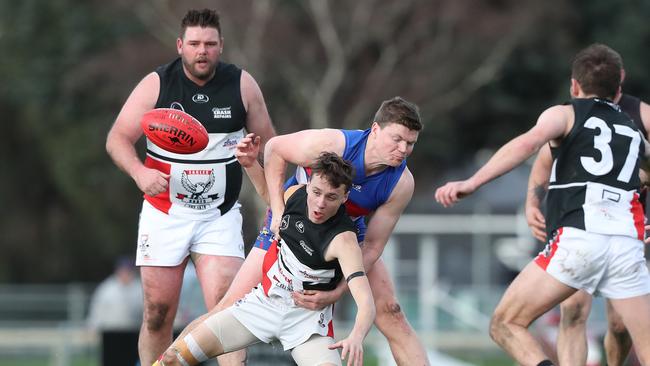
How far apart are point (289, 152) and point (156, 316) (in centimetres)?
165

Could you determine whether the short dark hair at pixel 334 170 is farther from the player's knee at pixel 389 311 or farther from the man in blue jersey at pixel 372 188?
the player's knee at pixel 389 311

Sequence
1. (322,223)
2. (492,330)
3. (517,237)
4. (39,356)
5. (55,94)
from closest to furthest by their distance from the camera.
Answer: (322,223), (492,330), (39,356), (517,237), (55,94)

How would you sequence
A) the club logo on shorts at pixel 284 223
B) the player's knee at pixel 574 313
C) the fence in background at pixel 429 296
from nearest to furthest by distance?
the club logo on shorts at pixel 284 223 → the player's knee at pixel 574 313 → the fence in background at pixel 429 296

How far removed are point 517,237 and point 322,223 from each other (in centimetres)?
2023

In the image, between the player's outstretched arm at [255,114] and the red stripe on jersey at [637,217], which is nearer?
the red stripe on jersey at [637,217]

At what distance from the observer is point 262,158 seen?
28.7 ft

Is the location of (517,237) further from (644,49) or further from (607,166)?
(607,166)

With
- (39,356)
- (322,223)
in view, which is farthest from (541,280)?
(39,356)

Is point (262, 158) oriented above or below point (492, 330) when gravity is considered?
above

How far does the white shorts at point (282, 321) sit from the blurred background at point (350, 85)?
14.1m

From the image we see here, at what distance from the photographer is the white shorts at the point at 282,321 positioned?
777 centimetres

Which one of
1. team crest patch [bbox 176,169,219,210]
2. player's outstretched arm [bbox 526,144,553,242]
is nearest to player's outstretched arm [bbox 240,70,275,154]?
team crest patch [bbox 176,169,219,210]

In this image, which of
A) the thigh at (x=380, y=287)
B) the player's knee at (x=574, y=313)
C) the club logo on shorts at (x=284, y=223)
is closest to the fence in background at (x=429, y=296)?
the player's knee at (x=574, y=313)

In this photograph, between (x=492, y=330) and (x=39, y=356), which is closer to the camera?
(x=492, y=330)
